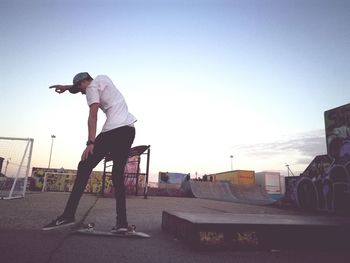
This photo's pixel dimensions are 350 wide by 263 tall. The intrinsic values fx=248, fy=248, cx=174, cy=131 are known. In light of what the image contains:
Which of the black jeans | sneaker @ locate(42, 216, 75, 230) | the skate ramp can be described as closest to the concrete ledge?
the black jeans

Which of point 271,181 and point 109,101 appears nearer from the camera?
point 109,101

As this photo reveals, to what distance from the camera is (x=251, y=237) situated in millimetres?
2221

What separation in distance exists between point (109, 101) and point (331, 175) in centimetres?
879

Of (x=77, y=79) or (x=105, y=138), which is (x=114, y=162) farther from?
(x=77, y=79)

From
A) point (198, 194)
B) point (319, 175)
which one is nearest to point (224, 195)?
point (198, 194)

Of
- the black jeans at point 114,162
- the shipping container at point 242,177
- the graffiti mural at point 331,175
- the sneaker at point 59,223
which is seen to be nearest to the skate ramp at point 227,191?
the graffiti mural at point 331,175

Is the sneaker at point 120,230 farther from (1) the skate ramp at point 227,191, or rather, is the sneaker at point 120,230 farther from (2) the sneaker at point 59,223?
(1) the skate ramp at point 227,191

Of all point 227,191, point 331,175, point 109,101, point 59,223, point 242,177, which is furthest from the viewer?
point 242,177

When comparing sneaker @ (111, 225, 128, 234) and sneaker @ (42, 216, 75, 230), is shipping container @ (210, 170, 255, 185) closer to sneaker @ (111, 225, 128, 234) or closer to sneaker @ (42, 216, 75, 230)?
sneaker @ (111, 225, 128, 234)

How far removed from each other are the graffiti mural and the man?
26.2 feet

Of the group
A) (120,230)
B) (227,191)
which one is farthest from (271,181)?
(120,230)

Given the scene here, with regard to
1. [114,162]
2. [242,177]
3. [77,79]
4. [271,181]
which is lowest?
[114,162]

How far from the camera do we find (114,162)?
290 centimetres

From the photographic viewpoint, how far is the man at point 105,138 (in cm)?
275
